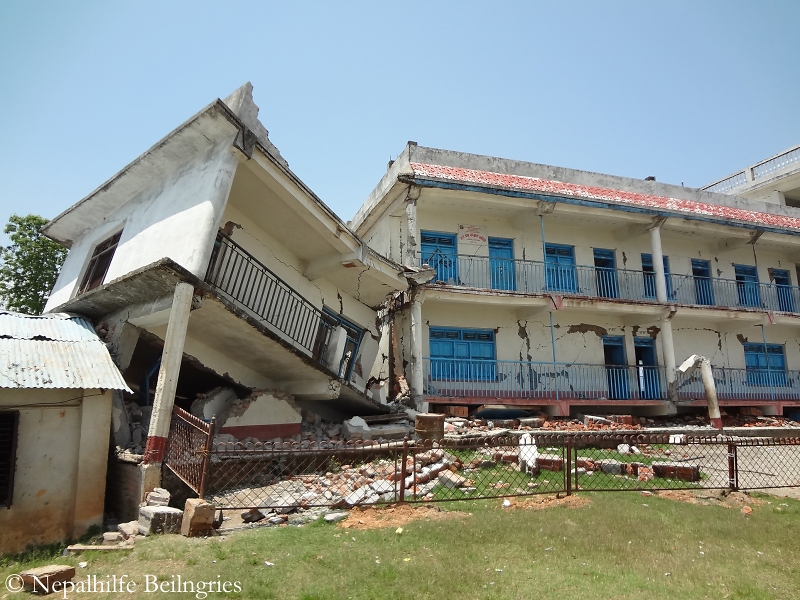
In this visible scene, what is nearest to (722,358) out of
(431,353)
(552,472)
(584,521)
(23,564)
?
(431,353)

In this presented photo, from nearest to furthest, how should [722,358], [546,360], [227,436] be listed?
[227,436] < [546,360] < [722,358]

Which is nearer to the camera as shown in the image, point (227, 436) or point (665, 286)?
point (227, 436)

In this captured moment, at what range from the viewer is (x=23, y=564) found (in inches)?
220

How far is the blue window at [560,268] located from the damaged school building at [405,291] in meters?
0.06

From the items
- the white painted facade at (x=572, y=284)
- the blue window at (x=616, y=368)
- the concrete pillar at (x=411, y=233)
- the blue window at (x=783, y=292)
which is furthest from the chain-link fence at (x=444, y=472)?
the blue window at (x=783, y=292)

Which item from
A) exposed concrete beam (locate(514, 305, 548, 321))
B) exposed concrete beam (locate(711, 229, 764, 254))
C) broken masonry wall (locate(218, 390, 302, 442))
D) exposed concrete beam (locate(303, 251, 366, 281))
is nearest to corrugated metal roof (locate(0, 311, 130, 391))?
broken masonry wall (locate(218, 390, 302, 442))

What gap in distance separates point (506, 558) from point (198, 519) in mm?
3255

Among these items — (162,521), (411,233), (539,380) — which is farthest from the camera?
(539,380)

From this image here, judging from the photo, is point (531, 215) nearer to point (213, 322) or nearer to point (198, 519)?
point (213, 322)

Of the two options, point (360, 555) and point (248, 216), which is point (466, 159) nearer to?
point (248, 216)

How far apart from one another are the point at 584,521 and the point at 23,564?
619 centimetres

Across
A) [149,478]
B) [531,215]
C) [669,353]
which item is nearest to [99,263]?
[149,478]

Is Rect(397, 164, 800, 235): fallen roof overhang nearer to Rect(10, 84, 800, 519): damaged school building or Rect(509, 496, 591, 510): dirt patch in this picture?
Rect(10, 84, 800, 519): damaged school building

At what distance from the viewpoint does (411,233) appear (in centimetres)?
1366
